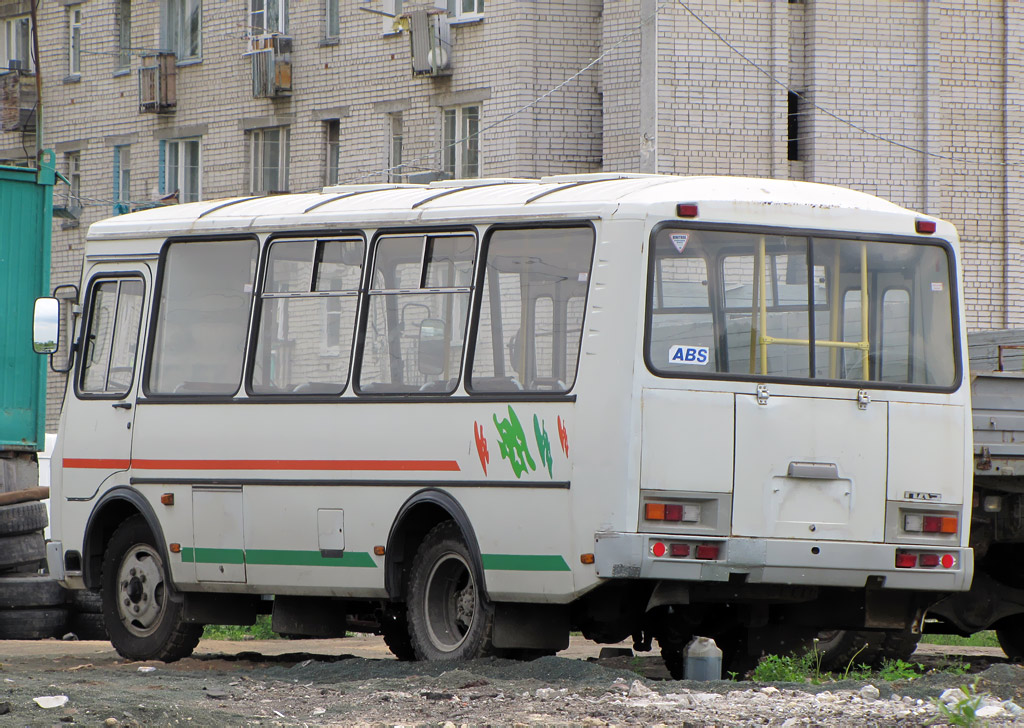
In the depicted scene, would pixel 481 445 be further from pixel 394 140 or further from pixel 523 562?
pixel 394 140

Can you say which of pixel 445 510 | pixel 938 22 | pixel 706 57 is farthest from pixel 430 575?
pixel 938 22

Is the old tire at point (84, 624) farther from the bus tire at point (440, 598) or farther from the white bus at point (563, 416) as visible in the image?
the bus tire at point (440, 598)

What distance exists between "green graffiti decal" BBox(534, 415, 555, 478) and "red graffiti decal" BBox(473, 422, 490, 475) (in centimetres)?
43

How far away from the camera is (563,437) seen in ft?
34.8

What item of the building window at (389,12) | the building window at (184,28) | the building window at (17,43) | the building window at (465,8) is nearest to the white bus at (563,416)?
A: the building window at (465,8)

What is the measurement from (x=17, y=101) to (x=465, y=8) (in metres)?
11.9

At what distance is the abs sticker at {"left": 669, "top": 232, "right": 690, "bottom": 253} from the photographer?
10.6 m

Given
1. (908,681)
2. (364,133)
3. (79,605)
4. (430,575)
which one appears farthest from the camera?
(364,133)

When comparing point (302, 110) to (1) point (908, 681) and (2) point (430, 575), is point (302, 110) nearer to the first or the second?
(2) point (430, 575)

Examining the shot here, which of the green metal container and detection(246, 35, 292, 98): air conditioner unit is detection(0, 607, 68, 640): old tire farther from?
detection(246, 35, 292, 98): air conditioner unit

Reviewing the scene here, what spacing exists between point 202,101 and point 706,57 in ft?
35.6

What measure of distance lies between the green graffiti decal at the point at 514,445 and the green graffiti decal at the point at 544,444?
9cm

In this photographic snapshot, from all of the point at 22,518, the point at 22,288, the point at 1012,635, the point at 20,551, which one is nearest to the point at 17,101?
the point at 22,288

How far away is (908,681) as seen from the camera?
978 cm
